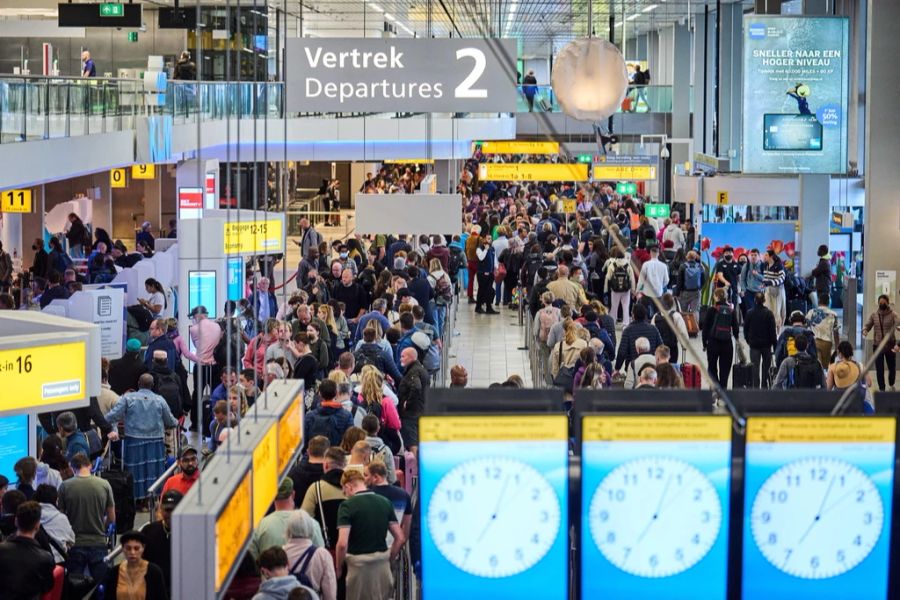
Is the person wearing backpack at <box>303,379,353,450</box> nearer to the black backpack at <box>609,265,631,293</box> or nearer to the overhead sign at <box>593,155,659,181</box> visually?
the black backpack at <box>609,265,631,293</box>

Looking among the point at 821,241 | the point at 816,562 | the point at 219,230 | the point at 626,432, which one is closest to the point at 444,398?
the point at 626,432

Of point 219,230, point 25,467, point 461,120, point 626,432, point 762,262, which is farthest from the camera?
point 461,120

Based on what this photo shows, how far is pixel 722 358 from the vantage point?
17719 millimetres

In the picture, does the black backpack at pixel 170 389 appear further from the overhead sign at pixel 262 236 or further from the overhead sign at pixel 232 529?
the overhead sign at pixel 232 529

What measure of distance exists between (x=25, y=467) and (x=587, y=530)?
5336 millimetres

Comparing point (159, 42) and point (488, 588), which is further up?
point (159, 42)

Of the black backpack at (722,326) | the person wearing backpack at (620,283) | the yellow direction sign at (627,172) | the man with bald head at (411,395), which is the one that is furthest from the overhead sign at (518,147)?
the man with bald head at (411,395)

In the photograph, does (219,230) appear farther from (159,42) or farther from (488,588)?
(159,42)

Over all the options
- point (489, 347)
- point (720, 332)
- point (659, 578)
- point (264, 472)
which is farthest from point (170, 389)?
point (489, 347)

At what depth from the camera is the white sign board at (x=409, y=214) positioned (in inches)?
725

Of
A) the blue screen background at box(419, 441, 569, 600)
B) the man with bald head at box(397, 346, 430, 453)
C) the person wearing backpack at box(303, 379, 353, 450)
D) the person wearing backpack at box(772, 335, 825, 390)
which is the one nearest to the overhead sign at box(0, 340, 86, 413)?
the person wearing backpack at box(303, 379, 353, 450)

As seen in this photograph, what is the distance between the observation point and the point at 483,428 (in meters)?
5.31

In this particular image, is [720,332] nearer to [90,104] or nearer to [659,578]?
[90,104]

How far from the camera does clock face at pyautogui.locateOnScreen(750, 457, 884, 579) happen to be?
542 centimetres
